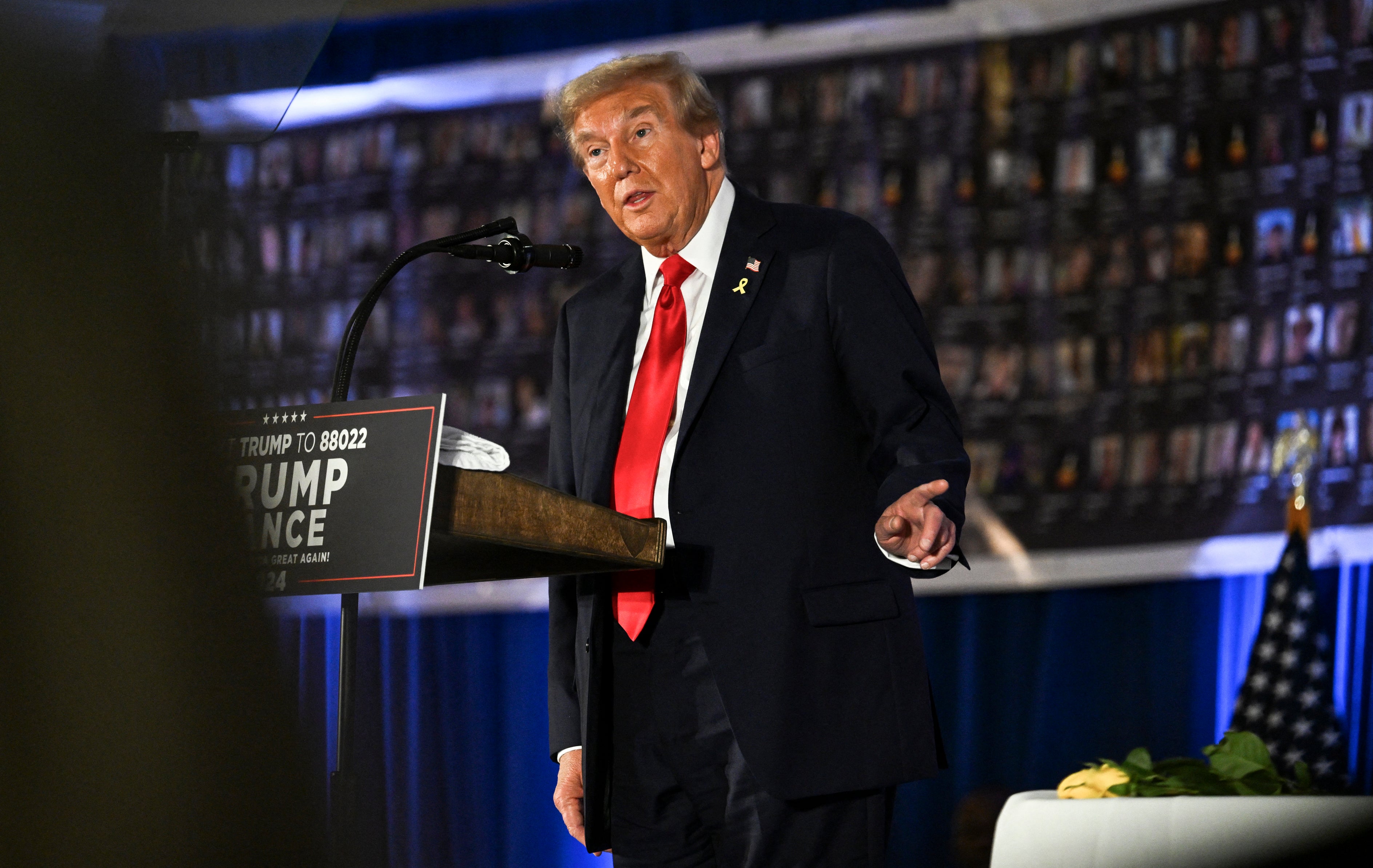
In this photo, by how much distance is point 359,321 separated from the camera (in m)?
1.53

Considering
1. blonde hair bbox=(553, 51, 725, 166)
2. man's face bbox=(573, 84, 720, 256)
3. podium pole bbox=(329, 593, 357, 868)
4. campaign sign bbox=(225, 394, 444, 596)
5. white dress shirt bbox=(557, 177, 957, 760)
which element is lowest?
podium pole bbox=(329, 593, 357, 868)

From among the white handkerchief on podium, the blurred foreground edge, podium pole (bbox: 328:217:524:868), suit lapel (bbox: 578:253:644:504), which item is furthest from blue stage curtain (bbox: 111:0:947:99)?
the blurred foreground edge

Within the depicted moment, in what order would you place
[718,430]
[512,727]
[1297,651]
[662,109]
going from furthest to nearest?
[512,727] → [1297,651] → [662,109] → [718,430]

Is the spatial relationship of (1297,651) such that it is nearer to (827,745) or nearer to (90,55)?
(827,745)

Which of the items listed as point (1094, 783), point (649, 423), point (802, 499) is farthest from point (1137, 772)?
point (649, 423)

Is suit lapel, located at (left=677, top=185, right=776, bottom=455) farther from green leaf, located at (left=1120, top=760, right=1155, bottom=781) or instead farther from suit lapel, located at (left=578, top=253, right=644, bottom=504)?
green leaf, located at (left=1120, top=760, right=1155, bottom=781)

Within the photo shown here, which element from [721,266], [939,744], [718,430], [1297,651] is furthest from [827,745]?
[1297,651]

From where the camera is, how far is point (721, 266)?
5.70ft

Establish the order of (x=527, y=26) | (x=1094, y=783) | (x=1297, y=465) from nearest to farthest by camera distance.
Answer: (x=1094, y=783) → (x=1297, y=465) → (x=527, y=26)

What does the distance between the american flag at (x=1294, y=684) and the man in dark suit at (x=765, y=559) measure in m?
2.13

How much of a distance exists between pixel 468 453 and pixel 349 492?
0.12 meters

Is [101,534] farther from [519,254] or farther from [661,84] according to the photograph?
[661,84]

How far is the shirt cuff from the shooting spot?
56.2 inches

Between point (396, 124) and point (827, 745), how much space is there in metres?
3.32
